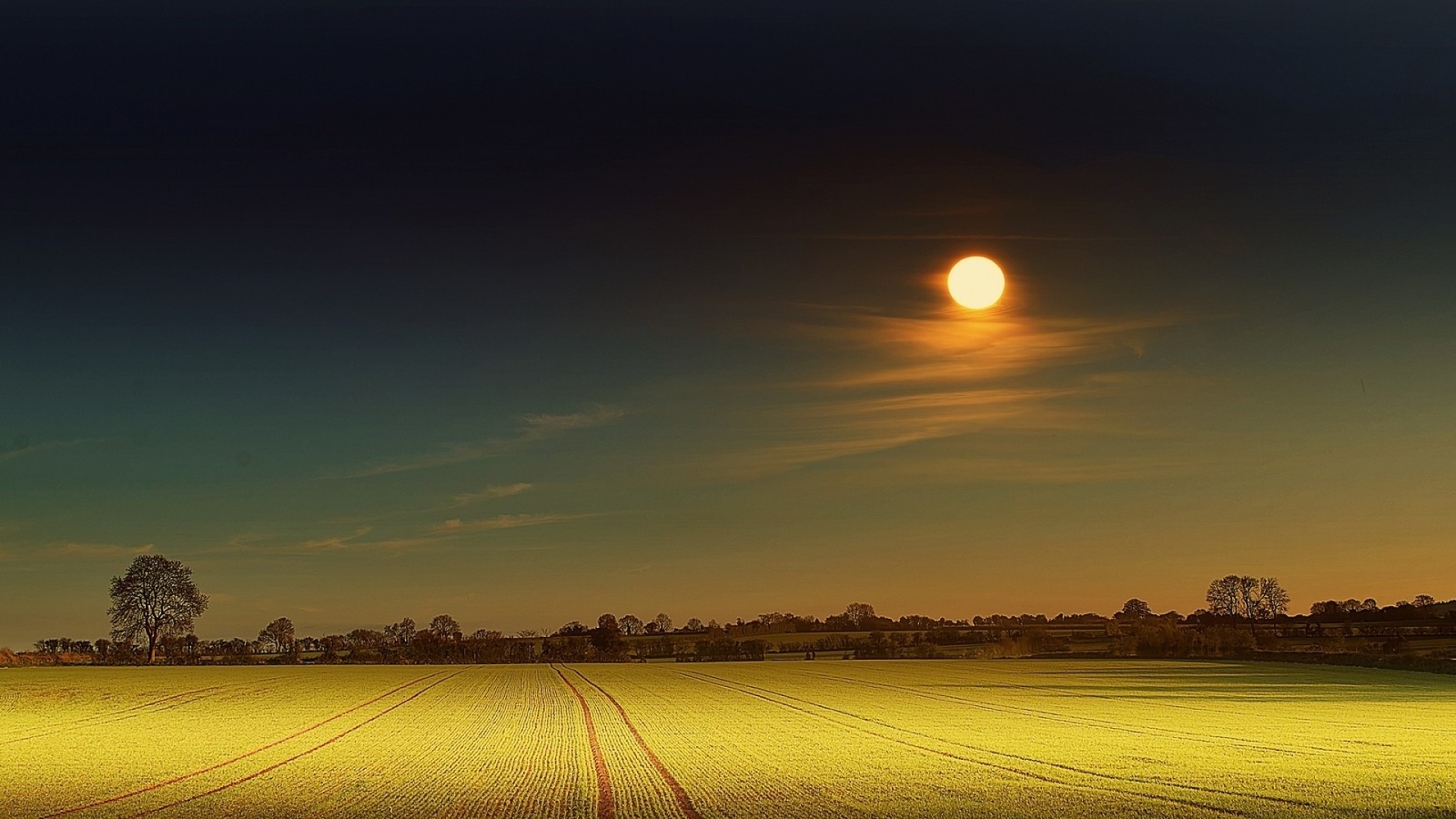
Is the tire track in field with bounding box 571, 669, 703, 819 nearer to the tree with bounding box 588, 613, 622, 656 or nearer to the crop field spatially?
the crop field

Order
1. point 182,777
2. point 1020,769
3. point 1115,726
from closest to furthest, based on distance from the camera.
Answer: point 1020,769
point 182,777
point 1115,726

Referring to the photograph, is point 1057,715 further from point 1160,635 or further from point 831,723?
point 1160,635

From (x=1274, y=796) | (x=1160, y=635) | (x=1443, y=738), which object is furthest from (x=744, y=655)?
(x=1274, y=796)

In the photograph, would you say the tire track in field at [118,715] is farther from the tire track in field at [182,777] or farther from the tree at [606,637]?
the tree at [606,637]

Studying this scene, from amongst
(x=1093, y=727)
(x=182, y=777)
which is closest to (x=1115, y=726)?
(x=1093, y=727)

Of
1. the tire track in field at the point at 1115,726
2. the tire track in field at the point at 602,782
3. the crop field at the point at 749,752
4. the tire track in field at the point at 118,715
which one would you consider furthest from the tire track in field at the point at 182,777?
the tire track in field at the point at 1115,726

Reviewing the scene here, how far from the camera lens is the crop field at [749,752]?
21172 millimetres

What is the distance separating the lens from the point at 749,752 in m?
30.2

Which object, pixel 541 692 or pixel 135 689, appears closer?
pixel 541 692

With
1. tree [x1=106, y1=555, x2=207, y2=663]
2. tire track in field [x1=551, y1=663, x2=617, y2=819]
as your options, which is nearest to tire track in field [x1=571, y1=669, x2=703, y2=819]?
tire track in field [x1=551, y1=663, x2=617, y2=819]

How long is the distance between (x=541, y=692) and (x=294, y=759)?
115ft

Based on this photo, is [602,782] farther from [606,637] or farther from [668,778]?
[606,637]

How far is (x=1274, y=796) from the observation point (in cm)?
2136

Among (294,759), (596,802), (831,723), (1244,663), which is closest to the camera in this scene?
(596,802)
